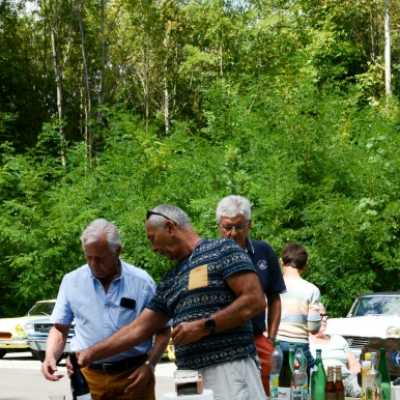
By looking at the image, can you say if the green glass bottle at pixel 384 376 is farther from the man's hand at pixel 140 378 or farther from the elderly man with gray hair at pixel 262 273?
the elderly man with gray hair at pixel 262 273

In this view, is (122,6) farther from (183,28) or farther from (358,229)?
(358,229)

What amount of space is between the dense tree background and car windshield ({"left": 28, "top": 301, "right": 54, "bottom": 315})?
2812mm

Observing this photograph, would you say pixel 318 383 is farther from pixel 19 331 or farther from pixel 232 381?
pixel 19 331

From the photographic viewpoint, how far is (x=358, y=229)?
1023 inches

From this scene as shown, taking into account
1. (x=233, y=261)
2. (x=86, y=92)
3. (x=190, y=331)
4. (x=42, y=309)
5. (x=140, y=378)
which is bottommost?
(x=42, y=309)

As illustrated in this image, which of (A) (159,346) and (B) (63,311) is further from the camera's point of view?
(B) (63,311)

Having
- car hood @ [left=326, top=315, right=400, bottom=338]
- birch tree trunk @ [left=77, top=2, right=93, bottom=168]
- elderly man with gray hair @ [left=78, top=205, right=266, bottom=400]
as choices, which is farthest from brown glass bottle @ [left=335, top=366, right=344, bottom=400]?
birch tree trunk @ [left=77, top=2, right=93, bottom=168]

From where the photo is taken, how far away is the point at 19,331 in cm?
2623

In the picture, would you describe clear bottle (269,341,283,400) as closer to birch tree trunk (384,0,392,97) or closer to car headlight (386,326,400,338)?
car headlight (386,326,400,338)

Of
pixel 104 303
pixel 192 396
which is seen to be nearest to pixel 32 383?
pixel 104 303

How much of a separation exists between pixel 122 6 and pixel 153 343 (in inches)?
1810

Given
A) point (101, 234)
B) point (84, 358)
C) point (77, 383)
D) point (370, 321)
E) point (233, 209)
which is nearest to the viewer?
point (84, 358)

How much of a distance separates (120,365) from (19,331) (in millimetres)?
20446

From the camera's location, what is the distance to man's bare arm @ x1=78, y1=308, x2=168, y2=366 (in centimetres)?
540
